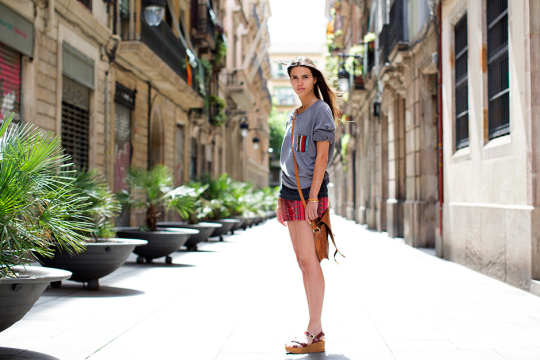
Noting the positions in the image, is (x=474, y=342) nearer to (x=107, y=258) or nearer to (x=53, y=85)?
(x=107, y=258)

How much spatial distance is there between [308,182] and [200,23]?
2094cm

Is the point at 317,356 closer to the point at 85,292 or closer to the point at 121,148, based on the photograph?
the point at 85,292

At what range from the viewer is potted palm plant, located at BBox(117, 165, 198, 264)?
8.77 metres

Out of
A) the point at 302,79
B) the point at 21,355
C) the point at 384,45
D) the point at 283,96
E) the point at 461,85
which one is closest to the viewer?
the point at 21,355

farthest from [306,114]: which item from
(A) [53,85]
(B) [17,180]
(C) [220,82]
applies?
(C) [220,82]

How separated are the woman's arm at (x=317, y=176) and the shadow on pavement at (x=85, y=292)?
315 cm

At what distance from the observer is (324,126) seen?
12.4 feet

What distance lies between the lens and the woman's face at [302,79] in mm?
3934

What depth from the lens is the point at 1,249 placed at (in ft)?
11.1

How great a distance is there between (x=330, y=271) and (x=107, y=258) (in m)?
3.43

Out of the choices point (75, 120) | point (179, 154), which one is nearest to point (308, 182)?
point (75, 120)

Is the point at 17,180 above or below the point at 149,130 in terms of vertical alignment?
below

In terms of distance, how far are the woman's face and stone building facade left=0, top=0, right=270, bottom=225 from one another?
6575mm

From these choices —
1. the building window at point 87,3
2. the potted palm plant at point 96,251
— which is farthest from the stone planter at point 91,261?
the building window at point 87,3
